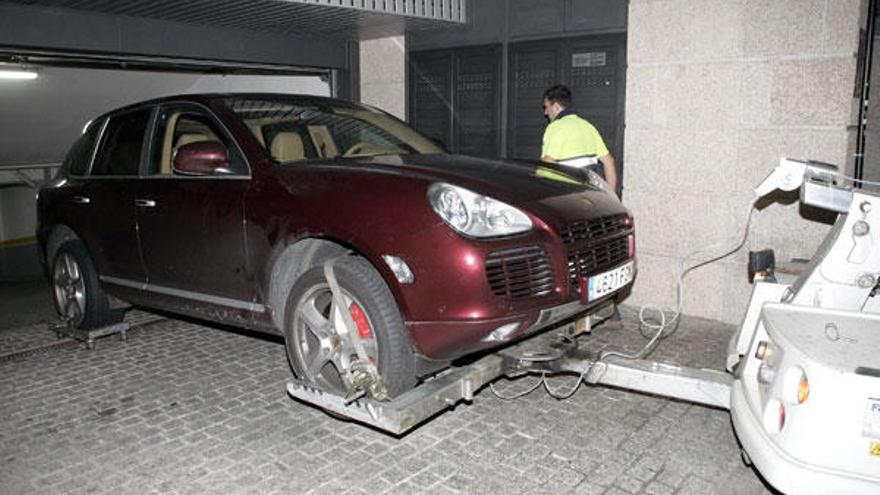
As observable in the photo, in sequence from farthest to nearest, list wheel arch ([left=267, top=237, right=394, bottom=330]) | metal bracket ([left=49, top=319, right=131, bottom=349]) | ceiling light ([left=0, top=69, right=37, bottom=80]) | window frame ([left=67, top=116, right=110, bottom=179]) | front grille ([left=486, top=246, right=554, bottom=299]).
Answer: ceiling light ([left=0, top=69, right=37, bottom=80]) → metal bracket ([left=49, top=319, right=131, bottom=349]) → window frame ([left=67, top=116, right=110, bottom=179]) → wheel arch ([left=267, top=237, right=394, bottom=330]) → front grille ([left=486, top=246, right=554, bottom=299])

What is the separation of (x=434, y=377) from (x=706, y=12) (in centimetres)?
426

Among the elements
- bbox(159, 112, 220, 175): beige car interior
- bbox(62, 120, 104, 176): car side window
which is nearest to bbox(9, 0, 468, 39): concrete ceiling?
bbox(62, 120, 104, 176): car side window

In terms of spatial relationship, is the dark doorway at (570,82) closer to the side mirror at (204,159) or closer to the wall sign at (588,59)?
the wall sign at (588,59)

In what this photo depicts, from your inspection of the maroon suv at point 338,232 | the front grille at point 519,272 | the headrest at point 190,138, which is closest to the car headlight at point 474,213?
the maroon suv at point 338,232

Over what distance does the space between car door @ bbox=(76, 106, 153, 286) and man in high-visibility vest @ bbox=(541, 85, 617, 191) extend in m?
3.24

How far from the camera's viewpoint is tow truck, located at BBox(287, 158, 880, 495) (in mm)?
2406

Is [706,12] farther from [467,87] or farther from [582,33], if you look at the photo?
[467,87]

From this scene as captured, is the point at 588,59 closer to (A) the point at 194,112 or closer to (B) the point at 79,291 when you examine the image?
(A) the point at 194,112

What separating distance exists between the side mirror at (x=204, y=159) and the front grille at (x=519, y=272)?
1.86 meters

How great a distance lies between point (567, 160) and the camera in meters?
6.10

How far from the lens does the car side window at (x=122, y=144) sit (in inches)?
197

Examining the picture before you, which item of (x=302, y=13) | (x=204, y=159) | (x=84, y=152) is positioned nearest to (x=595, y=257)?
(x=204, y=159)

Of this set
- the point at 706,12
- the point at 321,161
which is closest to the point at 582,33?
the point at 706,12

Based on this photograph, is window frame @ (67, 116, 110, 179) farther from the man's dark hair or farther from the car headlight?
the man's dark hair
